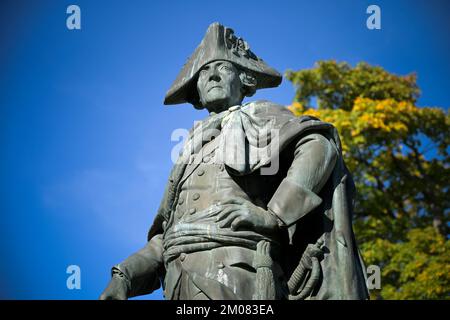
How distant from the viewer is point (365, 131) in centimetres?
1967

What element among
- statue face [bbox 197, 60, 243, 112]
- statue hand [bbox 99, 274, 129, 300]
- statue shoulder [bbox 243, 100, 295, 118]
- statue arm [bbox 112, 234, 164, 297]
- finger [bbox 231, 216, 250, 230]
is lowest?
statue hand [bbox 99, 274, 129, 300]

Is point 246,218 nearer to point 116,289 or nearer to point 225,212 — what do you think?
point 225,212

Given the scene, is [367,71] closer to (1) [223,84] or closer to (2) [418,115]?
(2) [418,115]

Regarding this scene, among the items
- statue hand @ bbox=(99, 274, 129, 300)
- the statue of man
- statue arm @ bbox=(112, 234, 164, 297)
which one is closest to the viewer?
the statue of man

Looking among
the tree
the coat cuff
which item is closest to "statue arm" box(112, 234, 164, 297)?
the coat cuff

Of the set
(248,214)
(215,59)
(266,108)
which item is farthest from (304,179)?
(215,59)

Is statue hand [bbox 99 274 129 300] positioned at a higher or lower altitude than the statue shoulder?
lower

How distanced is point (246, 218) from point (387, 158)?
1450 centimetres

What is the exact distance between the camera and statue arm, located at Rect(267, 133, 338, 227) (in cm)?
605

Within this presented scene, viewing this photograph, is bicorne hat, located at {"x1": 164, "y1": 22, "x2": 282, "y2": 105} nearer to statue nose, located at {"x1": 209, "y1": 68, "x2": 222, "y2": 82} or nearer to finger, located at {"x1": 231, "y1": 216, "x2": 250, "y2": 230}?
statue nose, located at {"x1": 209, "y1": 68, "x2": 222, "y2": 82}

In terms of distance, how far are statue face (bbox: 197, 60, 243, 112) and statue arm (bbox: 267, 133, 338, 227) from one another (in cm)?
107

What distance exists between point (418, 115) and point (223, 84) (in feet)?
45.5

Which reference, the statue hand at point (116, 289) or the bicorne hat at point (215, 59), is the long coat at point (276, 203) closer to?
the statue hand at point (116, 289)
